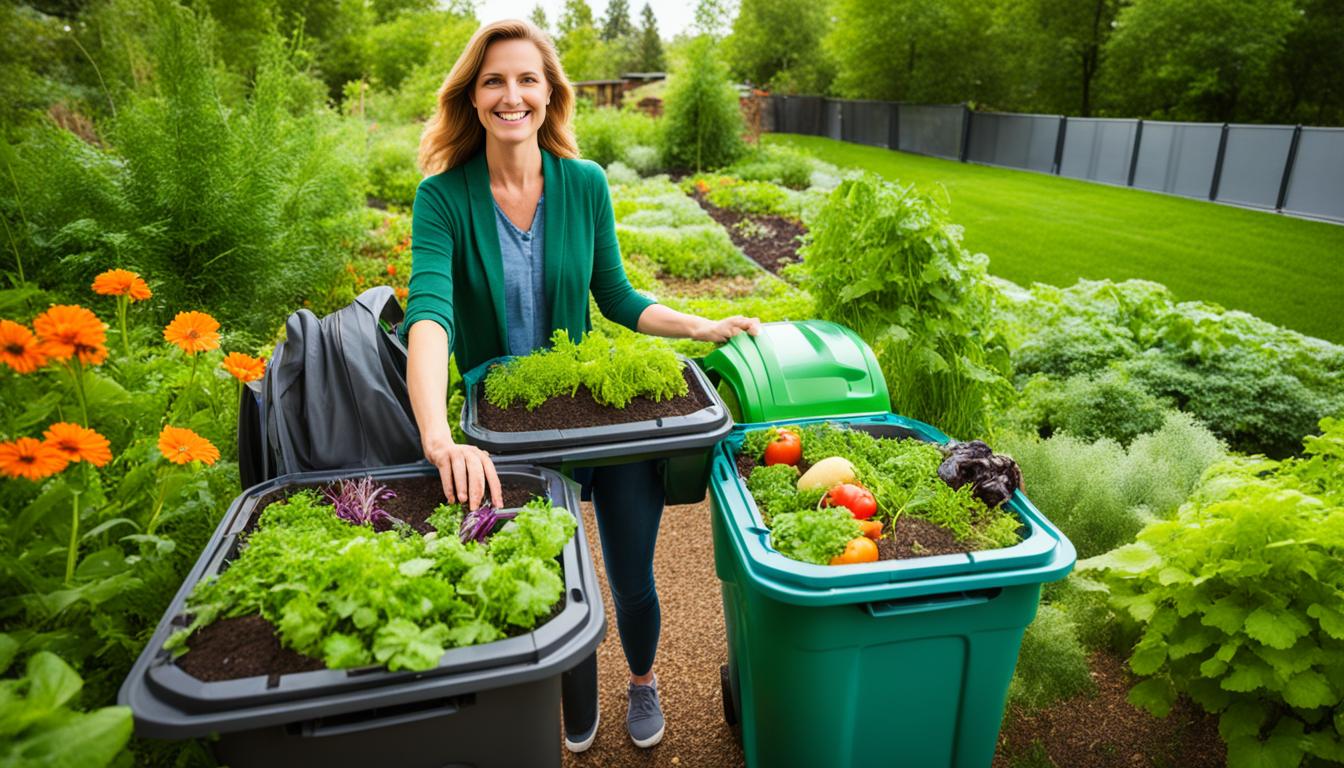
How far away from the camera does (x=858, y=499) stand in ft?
6.09

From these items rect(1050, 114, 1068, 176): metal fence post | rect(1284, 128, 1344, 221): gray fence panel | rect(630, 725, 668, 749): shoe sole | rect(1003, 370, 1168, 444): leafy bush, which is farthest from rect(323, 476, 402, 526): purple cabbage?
rect(1050, 114, 1068, 176): metal fence post

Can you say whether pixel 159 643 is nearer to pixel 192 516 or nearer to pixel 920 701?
pixel 192 516

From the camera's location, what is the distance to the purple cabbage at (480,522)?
1.55 metres

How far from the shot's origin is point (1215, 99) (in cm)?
2356

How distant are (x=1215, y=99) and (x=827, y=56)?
2124 centimetres

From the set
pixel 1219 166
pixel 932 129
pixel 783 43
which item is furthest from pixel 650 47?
pixel 1219 166

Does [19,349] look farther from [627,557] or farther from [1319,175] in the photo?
[1319,175]

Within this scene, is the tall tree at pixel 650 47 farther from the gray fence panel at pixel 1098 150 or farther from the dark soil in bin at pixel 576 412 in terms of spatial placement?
the dark soil in bin at pixel 576 412

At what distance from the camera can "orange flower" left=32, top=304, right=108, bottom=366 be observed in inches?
53.6

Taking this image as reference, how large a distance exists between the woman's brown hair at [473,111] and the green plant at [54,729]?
154 cm

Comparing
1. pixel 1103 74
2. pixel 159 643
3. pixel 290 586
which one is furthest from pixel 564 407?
pixel 1103 74

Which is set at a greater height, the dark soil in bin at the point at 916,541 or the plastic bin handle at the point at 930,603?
the dark soil in bin at the point at 916,541

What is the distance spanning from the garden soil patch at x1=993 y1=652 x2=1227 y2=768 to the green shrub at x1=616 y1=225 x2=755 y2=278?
547cm

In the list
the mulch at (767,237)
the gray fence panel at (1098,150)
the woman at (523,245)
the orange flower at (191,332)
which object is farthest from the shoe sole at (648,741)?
the gray fence panel at (1098,150)
